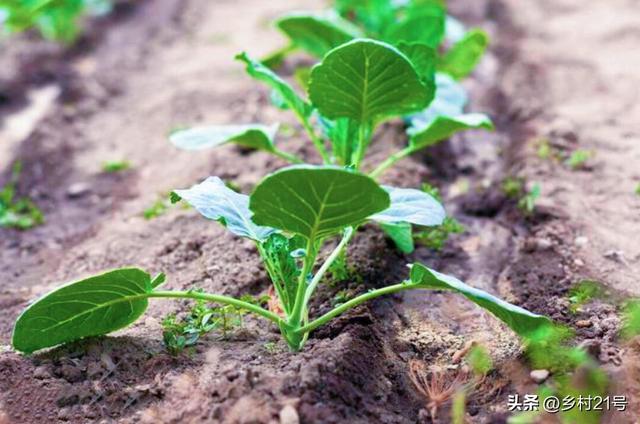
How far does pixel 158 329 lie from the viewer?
215cm

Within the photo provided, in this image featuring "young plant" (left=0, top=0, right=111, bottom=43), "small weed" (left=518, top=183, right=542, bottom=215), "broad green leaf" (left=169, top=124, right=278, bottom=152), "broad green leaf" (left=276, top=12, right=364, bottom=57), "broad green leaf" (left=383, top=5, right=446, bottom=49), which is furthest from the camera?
"young plant" (left=0, top=0, right=111, bottom=43)

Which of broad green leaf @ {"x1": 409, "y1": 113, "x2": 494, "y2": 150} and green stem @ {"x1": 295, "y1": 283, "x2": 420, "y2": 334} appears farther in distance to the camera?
broad green leaf @ {"x1": 409, "y1": 113, "x2": 494, "y2": 150}

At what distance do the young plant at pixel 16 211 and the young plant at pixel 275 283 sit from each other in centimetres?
123

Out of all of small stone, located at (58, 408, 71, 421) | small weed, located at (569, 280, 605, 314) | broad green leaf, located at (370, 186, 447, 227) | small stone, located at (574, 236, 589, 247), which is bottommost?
small stone, located at (574, 236, 589, 247)

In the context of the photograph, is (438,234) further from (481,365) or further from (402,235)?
(481,365)

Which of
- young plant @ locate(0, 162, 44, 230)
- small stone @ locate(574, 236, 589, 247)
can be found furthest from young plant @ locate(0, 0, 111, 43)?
small stone @ locate(574, 236, 589, 247)

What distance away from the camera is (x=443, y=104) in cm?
288

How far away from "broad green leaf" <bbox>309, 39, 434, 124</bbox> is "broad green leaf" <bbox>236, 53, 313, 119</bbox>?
234 millimetres

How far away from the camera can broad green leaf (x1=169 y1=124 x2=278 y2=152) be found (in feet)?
8.02

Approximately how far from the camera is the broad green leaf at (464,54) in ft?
10.4

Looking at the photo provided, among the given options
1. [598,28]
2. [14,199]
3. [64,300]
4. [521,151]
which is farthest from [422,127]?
[598,28]

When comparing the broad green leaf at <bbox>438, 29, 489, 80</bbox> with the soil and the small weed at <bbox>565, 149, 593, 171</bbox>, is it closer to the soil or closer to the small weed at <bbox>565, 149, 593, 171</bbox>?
the soil

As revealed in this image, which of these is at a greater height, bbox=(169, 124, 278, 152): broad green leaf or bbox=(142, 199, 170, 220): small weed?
bbox=(169, 124, 278, 152): broad green leaf

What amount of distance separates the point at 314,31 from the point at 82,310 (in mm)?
1588
